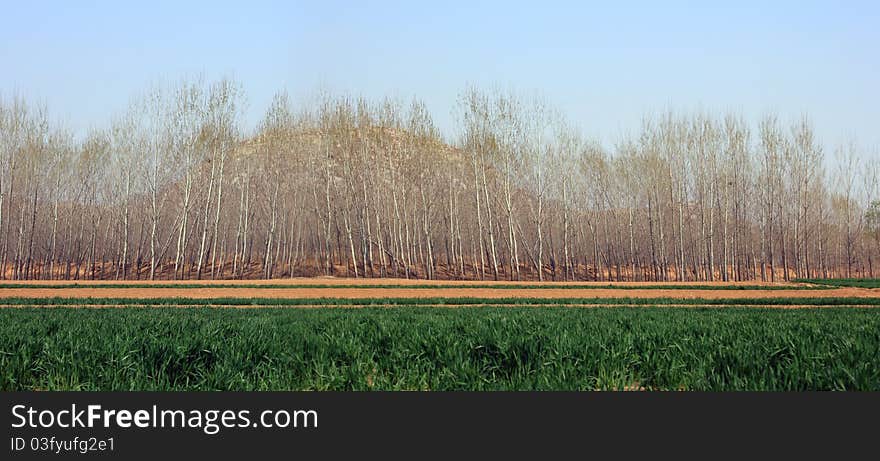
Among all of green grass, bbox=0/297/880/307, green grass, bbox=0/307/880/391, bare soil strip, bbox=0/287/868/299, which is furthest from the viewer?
bare soil strip, bbox=0/287/868/299

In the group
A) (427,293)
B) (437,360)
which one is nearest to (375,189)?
(427,293)

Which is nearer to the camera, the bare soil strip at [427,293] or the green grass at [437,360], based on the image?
the green grass at [437,360]

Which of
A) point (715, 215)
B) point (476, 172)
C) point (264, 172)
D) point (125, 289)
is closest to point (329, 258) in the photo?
point (264, 172)

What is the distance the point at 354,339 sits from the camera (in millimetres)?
7059

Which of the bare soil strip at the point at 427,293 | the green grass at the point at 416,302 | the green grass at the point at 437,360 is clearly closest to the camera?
the green grass at the point at 437,360

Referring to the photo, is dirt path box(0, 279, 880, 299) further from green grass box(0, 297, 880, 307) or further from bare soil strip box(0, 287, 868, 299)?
green grass box(0, 297, 880, 307)

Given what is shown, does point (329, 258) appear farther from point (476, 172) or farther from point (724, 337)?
point (724, 337)

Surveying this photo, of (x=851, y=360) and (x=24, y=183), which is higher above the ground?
(x=24, y=183)

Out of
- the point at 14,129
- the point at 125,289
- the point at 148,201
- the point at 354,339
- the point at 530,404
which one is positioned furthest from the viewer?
the point at 148,201

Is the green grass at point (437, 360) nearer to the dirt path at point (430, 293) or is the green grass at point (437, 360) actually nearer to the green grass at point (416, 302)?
the green grass at point (416, 302)

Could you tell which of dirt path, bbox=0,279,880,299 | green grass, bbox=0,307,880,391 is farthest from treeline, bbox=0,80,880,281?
green grass, bbox=0,307,880,391

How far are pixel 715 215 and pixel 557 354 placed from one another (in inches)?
1567

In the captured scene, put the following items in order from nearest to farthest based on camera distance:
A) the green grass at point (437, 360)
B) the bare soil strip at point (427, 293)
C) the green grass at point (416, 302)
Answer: the green grass at point (437, 360) → the green grass at point (416, 302) → the bare soil strip at point (427, 293)

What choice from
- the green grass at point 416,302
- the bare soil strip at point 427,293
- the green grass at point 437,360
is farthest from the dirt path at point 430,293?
the green grass at point 437,360
